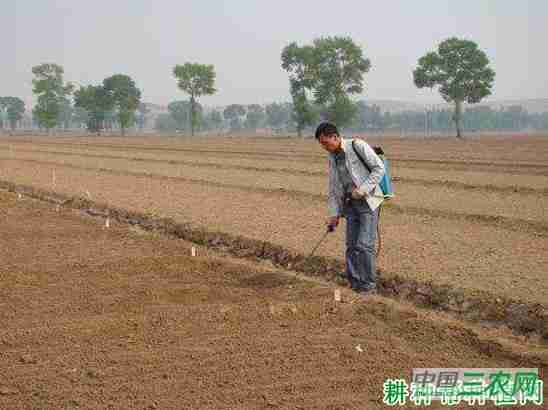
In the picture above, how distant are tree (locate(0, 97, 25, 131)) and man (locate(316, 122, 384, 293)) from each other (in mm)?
150362

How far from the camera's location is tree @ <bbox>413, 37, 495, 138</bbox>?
6506 cm

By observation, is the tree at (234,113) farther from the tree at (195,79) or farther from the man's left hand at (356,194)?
the man's left hand at (356,194)

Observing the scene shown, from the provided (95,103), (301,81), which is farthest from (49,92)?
(301,81)

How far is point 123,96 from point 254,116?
69.9 meters

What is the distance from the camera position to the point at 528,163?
27266mm

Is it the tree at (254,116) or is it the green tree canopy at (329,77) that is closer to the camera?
the green tree canopy at (329,77)

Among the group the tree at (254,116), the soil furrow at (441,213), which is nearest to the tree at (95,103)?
the tree at (254,116)

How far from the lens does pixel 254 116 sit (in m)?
168

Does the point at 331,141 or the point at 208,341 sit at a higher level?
the point at 331,141

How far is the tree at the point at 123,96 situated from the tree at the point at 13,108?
5298 cm

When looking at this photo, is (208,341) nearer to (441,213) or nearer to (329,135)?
(329,135)

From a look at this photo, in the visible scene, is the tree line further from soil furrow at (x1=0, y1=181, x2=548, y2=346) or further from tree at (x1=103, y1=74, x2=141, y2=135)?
soil furrow at (x1=0, y1=181, x2=548, y2=346)

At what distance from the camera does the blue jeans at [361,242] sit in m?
7.05

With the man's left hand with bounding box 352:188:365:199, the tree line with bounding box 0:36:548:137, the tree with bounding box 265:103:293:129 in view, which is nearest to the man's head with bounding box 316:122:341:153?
the man's left hand with bounding box 352:188:365:199
